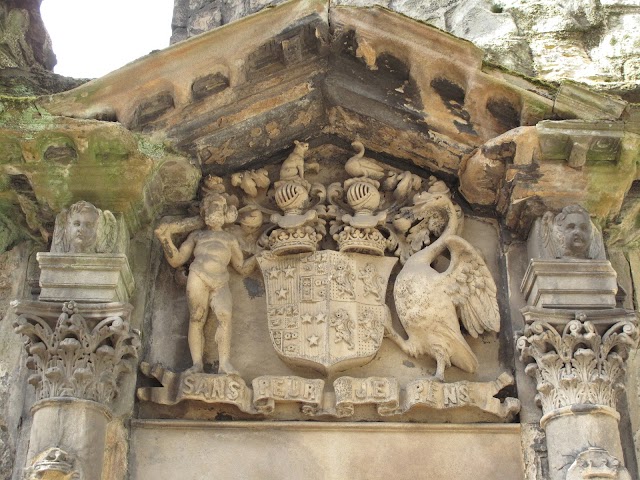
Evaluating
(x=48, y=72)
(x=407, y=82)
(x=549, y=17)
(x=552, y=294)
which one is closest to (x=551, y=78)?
(x=549, y=17)

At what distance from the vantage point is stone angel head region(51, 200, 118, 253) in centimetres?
664

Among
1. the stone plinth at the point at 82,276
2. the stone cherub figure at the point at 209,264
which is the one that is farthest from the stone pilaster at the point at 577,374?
the stone plinth at the point at 82,276

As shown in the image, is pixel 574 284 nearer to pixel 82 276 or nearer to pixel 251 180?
pixel 251 180

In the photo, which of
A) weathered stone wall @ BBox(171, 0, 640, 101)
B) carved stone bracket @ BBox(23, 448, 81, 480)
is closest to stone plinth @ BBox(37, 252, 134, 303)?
carved stone bracket @ BBox(23, 448, 81, 480)

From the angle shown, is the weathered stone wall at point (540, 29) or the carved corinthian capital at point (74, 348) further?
the weathered stone wall at point (540, 29)

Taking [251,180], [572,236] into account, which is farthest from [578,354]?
[251,180]

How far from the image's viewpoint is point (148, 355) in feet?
22.4

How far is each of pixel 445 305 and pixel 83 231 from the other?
212 centimetres

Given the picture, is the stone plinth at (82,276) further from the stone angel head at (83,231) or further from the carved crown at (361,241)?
the carved crown at (361,241)

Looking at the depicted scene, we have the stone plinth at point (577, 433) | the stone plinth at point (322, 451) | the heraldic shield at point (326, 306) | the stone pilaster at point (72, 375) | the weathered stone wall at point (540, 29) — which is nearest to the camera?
the stone pilaster at point (72, 375)

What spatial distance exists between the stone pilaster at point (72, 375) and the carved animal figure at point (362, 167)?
1809mm

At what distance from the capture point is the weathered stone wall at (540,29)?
837cm

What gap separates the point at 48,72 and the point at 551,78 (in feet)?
11.3

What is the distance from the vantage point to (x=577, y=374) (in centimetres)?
631
